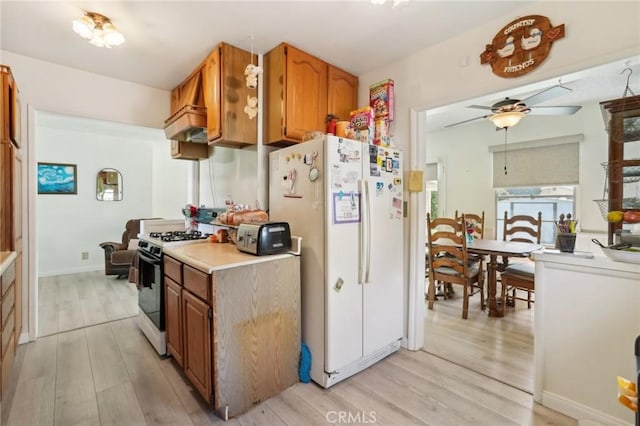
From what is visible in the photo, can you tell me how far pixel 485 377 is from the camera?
2035mm

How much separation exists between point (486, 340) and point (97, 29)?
3.96 m

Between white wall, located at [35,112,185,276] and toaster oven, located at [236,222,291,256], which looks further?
white wall, located at [35,112,185,276]

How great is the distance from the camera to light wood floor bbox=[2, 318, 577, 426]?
1.62 metres

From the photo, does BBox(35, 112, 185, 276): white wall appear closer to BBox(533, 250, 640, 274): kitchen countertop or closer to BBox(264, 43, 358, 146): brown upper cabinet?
BBox(264, 43, 358, 146): brown upper cabinet

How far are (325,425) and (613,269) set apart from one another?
5.82ft

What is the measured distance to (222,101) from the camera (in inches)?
89.0

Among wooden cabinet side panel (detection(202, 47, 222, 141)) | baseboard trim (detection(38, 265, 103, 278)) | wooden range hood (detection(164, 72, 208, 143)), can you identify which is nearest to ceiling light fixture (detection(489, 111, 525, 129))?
wooden cabinet side panel (detection(202, 47, 222, 141))

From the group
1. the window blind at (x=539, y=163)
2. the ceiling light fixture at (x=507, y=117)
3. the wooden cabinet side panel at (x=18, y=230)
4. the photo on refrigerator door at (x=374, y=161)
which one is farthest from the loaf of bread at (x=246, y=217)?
the window blind at (x=539, y=163)

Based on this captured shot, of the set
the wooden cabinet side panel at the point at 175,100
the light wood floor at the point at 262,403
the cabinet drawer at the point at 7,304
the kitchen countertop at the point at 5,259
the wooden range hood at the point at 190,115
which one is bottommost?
the light wood floor at the point at 262,403

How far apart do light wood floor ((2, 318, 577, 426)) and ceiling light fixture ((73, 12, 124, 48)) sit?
2.36 metres

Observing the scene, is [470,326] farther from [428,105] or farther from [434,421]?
[428,105]

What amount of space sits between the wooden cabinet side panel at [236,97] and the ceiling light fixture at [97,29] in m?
0.71

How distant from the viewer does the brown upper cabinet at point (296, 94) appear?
2.27 m

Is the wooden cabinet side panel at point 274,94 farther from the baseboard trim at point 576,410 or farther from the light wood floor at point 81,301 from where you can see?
the light wood floor at point 81,301
